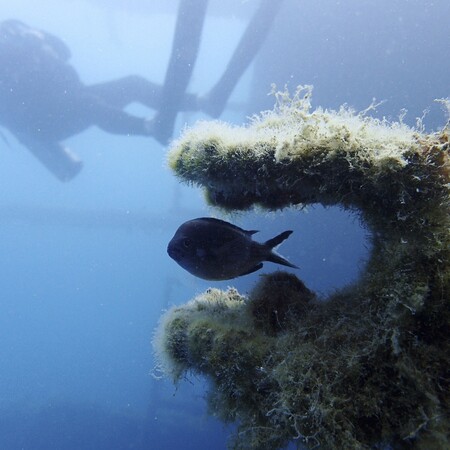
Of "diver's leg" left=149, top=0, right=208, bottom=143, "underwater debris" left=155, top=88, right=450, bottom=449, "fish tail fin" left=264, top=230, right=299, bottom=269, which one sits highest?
"diver's leg" left=149, top=0, right=208, bottom=143

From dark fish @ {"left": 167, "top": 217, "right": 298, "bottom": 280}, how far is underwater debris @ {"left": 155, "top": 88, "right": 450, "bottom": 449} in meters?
0.32

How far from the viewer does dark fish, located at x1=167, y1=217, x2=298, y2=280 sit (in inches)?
118

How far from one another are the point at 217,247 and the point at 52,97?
54.6ft

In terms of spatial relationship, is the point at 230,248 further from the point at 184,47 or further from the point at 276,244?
the point at 184,47

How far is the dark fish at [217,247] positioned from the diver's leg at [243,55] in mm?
11164

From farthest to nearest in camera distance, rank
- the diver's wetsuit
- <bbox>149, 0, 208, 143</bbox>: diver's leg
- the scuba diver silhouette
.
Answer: the diver's wetsuit < the scuba diver silhouette < <bbox>149, 0, 208, 143</bbox>: diver's leg

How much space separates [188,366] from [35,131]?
55.7 ft

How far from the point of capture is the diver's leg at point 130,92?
533 inches

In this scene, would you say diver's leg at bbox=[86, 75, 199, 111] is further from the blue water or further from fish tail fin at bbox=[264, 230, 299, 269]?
fish tail fin at bbox=[264, 230, 299, 269]

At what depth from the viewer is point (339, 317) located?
2508 millimetres

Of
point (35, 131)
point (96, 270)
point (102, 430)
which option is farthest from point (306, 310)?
point (96, 270)

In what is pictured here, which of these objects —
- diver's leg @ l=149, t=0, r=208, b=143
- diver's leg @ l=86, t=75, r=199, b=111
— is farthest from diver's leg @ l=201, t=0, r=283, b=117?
diver's leg @ l=149, t=0, r=208, b=143

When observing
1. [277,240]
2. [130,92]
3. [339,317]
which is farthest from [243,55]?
[339,317]

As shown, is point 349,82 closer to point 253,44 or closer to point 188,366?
point 253,44
